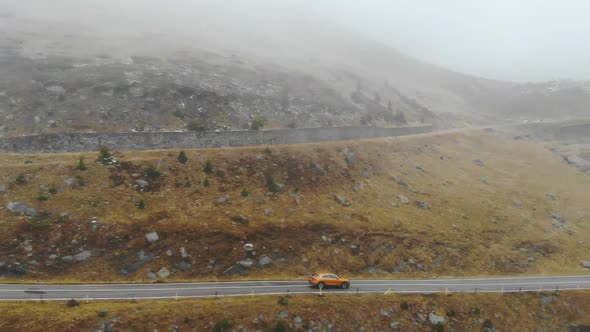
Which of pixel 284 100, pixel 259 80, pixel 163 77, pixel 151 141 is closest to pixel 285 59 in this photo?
pixel 259 80

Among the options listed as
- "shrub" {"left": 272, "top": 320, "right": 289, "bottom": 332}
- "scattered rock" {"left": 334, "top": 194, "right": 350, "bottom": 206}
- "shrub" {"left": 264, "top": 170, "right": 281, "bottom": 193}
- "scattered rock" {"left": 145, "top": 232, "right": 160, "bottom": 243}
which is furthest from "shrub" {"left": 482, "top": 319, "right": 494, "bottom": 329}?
"scattered rock" {"left": 145, "top": 232, "right": 160, "bottom": 243}

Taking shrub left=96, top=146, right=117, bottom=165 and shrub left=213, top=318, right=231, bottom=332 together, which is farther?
shrub left=96, top=146, right=117, bottom=165

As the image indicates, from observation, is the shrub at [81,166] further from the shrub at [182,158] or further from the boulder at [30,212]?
the shrub at [182,158]

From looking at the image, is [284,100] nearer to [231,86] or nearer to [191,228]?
[231,86]

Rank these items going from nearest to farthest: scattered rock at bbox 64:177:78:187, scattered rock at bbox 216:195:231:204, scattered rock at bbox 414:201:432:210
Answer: scattered rock at bbox 64:177:78:187
scattered rock at bbox 216:195:231:204
scattered rock at bbox 414:201:432:210

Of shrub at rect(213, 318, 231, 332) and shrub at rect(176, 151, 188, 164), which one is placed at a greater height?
shrub at rect(176, 151, 188, 164)

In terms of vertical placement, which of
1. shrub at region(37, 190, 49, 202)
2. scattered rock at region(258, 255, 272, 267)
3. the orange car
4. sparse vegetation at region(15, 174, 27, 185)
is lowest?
scattered rock at region(258, 255, 272, 267)

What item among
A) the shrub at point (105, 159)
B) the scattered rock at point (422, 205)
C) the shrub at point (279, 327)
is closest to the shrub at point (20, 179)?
the shrub at point (105, 159)

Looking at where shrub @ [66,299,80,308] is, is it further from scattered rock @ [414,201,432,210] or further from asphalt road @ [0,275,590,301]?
scattered rock @ [414,201,432,210]
